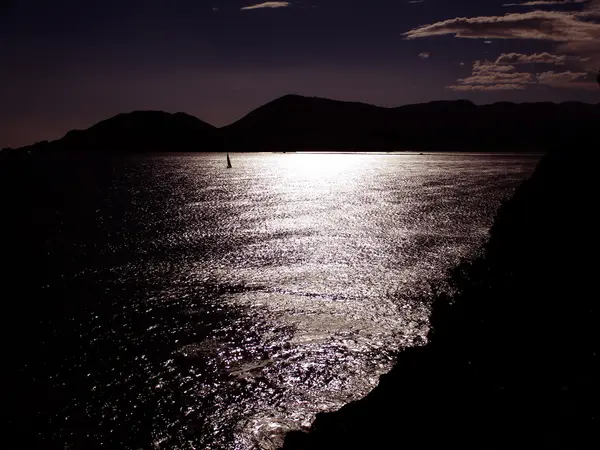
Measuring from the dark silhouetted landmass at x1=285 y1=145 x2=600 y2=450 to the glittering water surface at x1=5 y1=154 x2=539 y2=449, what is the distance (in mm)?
3827

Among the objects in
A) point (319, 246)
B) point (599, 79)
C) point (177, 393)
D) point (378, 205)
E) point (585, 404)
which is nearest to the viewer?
point (585, 404)

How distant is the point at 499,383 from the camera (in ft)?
27.6

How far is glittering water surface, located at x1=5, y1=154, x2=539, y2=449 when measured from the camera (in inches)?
497

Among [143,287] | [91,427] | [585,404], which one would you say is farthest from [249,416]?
[143,287]

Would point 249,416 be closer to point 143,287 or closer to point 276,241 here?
point 143,287

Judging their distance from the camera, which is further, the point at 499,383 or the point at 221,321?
the point at 221,321

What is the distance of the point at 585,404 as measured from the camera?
255 inches

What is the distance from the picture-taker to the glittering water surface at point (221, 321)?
12.6 meters

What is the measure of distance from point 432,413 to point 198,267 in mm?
22347

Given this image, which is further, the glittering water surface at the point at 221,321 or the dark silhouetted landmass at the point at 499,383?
the glittering water surface at the point at 221,321

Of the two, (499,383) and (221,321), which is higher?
(499,383)

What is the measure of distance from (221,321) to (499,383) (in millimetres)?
13050

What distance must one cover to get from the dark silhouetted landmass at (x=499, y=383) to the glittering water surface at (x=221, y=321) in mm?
3827

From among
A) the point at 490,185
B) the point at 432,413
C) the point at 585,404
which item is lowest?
the point at 490,185
